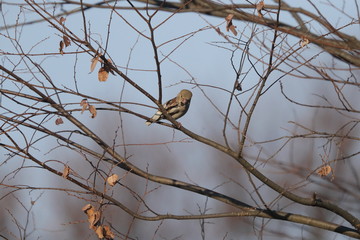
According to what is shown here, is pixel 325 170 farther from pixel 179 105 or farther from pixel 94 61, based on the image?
pixel 179 105

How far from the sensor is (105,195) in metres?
4.29

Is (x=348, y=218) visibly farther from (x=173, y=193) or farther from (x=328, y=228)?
(x=173, y=193)

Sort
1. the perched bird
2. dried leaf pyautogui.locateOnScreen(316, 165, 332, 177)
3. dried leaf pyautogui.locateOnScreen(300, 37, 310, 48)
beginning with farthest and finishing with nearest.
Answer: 1. the perched bird
2. dried leaf pyautogui.locateOnScreen(316, 165, 332, 177)
3. dried leaf pyautogui.locateOnScreen(300, 37, 310, 48)

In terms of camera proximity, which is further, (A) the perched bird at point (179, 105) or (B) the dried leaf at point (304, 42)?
(A) the perched bird at point (179, 105)

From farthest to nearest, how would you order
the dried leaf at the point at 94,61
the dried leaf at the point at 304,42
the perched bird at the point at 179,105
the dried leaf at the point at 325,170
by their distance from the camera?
the perched bird at the point at 179,105 < the dried leaf at the point at 325,170 < the dried leaf at the point at 304,42 < the dried leaf at the point at 94,61

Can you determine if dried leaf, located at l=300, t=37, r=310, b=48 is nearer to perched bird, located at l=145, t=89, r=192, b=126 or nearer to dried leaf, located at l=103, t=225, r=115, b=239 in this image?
dried leaf, located at l=103, t=225, r=115, b=239

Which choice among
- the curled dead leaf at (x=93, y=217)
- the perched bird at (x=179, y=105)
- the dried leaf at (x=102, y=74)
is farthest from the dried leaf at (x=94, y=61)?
the perched bird at (x=179, y=105)

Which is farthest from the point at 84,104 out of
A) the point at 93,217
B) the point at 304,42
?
the point at 304,42

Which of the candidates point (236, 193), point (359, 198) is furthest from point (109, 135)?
point (359, 198)

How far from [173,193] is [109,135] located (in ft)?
10.1

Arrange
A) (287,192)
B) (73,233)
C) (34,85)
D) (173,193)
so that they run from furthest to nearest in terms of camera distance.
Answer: (173,193)
(73,233)
(287,192)
(34,85)

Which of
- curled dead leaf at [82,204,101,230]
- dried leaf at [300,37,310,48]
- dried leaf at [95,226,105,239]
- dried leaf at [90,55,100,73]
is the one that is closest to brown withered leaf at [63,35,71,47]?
dried leaf at [90,55,100,73]

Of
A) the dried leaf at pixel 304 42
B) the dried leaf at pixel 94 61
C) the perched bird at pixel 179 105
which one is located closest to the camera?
the dried leaf at pixel 94 61

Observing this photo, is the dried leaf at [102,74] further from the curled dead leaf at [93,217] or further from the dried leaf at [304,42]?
the dried leaf at [304,42]
